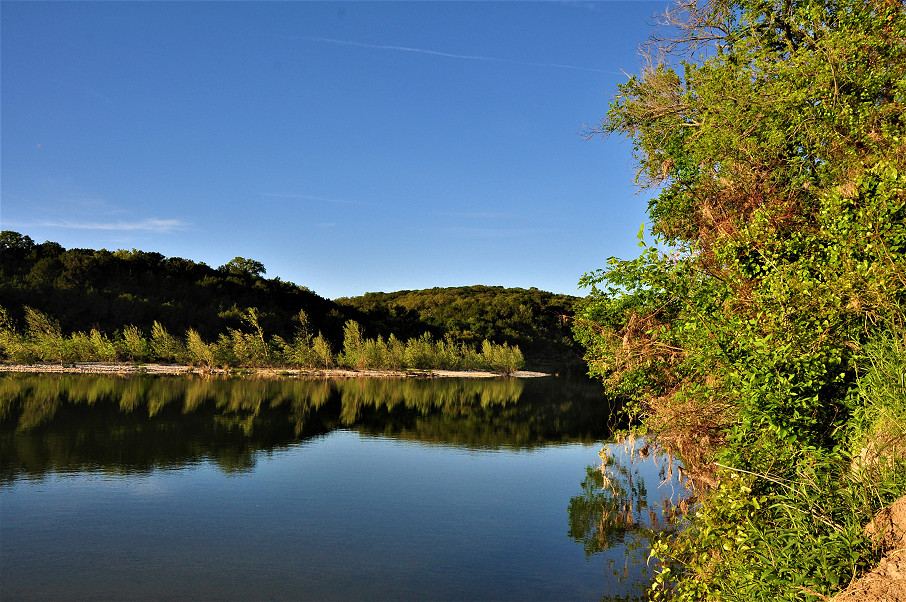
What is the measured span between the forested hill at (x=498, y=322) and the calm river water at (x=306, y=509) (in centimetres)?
10169

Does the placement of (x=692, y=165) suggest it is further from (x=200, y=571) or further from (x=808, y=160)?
(x=200, y=571)

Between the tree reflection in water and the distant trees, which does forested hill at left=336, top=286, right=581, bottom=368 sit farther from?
the tree reflection in water

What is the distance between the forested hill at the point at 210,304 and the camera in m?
97.4

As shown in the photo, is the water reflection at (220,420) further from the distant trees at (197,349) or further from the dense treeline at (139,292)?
the dense treeline at (139,292)

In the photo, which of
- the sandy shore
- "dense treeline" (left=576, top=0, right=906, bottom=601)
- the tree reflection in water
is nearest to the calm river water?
the tree reflection in water

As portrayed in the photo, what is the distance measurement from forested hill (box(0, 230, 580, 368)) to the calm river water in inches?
2537

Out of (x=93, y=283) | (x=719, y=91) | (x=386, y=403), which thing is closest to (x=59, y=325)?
(x=93, y=283)

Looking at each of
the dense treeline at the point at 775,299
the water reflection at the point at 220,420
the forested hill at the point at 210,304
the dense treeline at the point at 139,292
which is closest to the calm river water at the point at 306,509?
the water reflection at the point at 220,420

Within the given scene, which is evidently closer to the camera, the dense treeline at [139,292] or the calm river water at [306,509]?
the calm river water at [306,509]

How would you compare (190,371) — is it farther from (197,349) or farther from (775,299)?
(775,299)

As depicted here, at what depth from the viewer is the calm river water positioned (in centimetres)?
1170

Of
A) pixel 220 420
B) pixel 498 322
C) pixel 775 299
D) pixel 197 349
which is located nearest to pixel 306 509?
pixel 775 299

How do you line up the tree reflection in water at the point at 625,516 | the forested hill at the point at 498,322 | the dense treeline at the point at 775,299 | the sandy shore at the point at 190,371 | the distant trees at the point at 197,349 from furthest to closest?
the forested hill at the point at 498,322
the distant trees at the point at 197,349
the sandy shore at the point at 190,371
the tree reflection in water at the point at 625,516
the dense treeline at the point at 775,299

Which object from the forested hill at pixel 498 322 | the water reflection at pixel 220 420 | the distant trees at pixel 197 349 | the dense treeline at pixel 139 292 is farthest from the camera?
the forested hill at pixel 498 322
